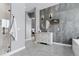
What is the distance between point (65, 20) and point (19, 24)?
1405 millimetres

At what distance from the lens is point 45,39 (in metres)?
3.58

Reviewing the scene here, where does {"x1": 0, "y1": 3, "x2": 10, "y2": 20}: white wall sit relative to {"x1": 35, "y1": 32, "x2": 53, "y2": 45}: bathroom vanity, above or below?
above

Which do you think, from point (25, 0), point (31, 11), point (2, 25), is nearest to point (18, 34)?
point (2, 25)

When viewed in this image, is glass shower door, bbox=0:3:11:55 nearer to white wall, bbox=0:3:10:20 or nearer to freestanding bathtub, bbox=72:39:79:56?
white wall, bbox=0:3:10:20

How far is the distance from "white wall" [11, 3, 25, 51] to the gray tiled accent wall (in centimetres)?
62

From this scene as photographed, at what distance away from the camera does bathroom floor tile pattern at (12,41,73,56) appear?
2850 millimetres

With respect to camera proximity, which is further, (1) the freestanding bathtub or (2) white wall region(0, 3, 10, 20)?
(2) white wall region(0, 3, 10, 20)

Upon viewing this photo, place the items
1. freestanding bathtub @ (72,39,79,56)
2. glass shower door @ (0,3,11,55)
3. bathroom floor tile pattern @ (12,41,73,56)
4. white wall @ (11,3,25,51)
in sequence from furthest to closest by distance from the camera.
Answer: white wall @ (11,3,25,51)
bathroom floor tile pattern @ (12,41,73,56)
glass shower door @ (0,3,11,55)
freestanding bathtub @ (72,39,79,56)

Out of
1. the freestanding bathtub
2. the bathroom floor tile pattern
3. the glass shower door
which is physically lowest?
the bathroom floor tile pattern

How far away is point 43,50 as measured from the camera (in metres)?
3.12

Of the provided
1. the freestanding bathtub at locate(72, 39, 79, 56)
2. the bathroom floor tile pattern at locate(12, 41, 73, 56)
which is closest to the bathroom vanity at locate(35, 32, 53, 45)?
the bathroom floor tile pattern at locate(12, 41, 73, 56)

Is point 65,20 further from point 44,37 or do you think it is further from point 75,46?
point 44,37

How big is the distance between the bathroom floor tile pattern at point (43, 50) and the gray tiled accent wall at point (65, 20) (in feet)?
0.74

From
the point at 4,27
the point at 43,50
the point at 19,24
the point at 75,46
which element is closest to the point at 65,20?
the point at 75,46
